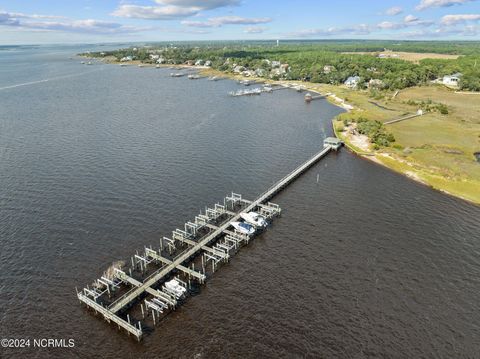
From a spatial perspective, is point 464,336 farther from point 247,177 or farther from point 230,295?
point 247,177

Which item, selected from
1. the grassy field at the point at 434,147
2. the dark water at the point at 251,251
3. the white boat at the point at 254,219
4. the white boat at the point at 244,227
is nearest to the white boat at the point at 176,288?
the dark water at the point at 251,251

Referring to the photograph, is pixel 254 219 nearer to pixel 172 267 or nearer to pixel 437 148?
pixel 172 267

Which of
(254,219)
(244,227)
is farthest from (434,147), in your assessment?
(244,227)

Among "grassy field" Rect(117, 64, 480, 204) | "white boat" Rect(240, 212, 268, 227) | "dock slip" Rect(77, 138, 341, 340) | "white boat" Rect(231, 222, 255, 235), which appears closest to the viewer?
"dock slip" Rect(77, 138, 341, 340)

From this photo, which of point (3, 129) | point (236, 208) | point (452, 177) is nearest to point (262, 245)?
point (236, 208)

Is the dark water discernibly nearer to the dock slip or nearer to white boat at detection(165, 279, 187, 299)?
white boat at detection(165, 279, 187, 299)

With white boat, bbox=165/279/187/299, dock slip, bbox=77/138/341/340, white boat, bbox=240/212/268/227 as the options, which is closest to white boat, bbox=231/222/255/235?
dock slip, bbox=77/138/341/340
